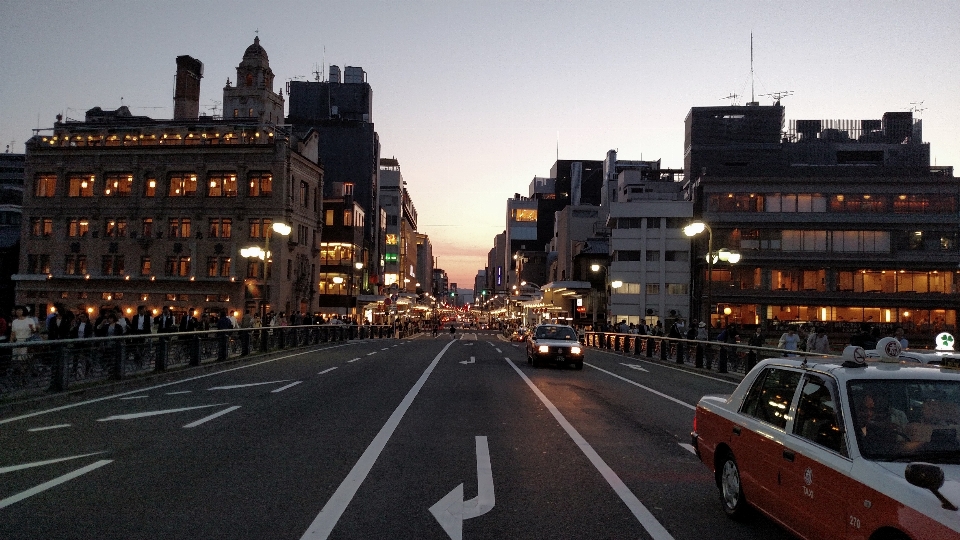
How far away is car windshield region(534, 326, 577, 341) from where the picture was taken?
2789 centimetres

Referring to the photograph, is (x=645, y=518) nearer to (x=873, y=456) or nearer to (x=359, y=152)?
(x=873, y=456)

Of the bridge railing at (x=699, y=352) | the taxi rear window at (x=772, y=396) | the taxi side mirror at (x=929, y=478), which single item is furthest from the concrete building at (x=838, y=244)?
the taxi side mirror at (x=929, y=478)

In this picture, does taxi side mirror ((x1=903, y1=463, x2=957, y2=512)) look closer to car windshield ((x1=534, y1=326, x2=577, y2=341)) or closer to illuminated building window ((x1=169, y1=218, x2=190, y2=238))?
car windshield ((x1=534, y1=326, x2=577, y2=341))

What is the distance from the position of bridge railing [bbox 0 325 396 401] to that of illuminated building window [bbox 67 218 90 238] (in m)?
49.7

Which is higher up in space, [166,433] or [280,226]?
[280,226]

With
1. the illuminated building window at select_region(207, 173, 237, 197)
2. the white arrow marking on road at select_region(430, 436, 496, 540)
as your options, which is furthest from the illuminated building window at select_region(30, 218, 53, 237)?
the white arrow marking on road at select_region(430, 436, 496, 540)

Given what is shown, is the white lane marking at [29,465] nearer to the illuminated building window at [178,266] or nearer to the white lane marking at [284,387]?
the white lane marking at [284,387]

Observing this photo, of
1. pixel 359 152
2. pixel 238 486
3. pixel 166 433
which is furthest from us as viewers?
pixel 359 152

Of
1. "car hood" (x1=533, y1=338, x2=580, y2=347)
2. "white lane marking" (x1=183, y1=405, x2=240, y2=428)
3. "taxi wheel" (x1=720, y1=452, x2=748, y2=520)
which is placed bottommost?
"white lane marking" (x1=183, y1=405, x2=240, y2=428)

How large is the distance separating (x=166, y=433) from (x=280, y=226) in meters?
24.2

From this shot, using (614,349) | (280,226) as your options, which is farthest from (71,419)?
(614,349)

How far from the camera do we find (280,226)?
3447cm

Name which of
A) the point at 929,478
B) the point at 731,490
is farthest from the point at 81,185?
the point at 929,478

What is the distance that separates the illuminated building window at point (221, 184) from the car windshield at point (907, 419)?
230 ft
